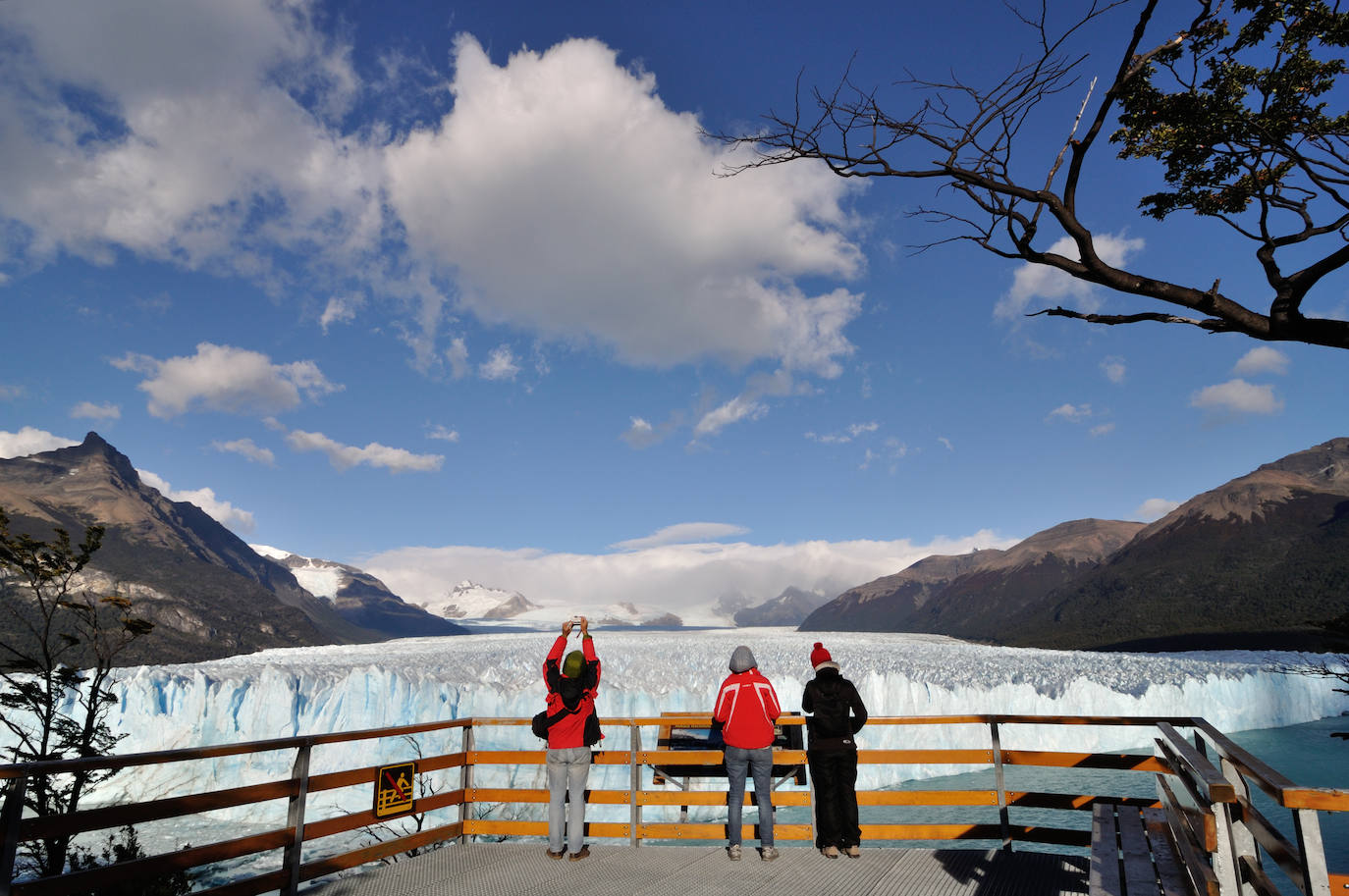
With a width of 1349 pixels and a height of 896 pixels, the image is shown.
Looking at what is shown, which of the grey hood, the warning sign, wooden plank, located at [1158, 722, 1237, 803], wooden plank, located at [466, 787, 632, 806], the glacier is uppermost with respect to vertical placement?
the grey hood

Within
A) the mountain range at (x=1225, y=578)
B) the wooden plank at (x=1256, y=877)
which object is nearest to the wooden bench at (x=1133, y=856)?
the wooden plank at (x=1256, y=877)

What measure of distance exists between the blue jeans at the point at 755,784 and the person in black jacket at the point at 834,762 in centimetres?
45

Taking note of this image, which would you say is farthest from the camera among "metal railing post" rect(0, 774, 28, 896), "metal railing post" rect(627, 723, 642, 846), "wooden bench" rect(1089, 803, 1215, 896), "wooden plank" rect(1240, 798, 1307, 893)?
"metal railing post" rect(627, 723, 642, 846)

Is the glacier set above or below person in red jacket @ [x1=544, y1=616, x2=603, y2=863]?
below

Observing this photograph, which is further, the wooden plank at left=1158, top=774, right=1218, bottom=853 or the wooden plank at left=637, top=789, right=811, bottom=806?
the wooden plank at left=637, top=789, right=811, bottom=806

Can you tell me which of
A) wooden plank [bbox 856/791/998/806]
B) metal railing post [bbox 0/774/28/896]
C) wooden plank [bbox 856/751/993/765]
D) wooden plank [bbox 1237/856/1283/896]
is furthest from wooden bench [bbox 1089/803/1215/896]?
metal railing post [bbox 0/774/28/896]

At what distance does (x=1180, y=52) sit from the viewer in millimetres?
6898

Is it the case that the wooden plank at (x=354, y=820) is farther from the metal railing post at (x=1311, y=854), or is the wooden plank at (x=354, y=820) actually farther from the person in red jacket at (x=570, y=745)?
the metal railing post at (x=1311, y=854)

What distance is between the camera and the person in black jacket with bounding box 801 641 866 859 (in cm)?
688

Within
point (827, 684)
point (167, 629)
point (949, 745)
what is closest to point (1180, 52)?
point (827, 684)

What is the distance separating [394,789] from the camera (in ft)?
22.5

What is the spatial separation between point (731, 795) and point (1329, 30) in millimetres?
9314

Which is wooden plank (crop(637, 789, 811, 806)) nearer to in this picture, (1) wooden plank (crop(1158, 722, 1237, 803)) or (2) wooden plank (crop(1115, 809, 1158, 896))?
(2) wooden plank (crop(1115, 809, 1158, 896))

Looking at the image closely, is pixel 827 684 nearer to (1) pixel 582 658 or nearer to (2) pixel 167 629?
(1) pixel 582 658
